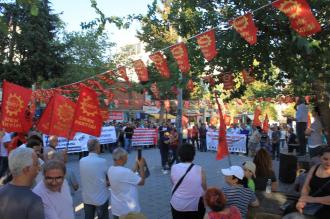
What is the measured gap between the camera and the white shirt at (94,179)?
5953 mm

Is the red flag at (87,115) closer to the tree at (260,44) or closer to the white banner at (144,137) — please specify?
the tree at (260,44)

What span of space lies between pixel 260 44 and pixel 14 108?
4.98 metres

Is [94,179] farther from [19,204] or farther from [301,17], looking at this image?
[301,17]

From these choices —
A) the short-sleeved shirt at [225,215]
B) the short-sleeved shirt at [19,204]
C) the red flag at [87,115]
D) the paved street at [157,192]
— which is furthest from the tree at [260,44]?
the short-sleeved shirt at [19,204]

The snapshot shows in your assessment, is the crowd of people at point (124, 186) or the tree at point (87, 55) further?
the tree at point (87, 55)

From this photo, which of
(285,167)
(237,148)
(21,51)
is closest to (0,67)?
(21,51)

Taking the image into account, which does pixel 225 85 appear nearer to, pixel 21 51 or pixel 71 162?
pixel 71 162

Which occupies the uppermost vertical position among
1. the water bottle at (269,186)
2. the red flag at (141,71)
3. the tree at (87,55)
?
the tree at (87,55)

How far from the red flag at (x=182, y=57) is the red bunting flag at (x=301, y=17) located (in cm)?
290

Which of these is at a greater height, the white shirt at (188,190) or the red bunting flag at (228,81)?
the red bunting flag at (228,81)

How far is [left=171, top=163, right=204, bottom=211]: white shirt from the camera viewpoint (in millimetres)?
5316

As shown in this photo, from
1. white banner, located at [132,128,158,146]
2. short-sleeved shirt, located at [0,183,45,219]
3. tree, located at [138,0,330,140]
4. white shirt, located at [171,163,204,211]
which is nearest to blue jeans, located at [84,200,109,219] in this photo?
white shirt, located at [171,163,204,211]

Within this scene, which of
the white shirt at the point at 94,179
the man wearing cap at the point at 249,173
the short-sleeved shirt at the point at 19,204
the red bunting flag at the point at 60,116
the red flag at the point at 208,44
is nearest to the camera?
the short-sleeved shirt at the point at 19,204

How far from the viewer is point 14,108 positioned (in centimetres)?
788
